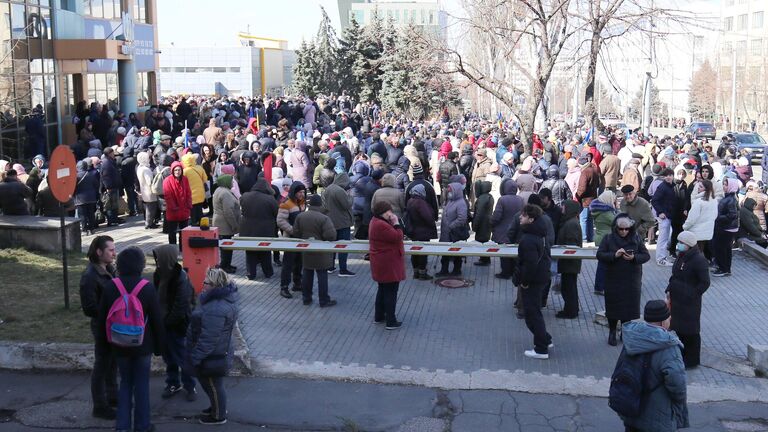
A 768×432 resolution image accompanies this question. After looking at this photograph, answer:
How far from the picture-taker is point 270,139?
20.8 metres

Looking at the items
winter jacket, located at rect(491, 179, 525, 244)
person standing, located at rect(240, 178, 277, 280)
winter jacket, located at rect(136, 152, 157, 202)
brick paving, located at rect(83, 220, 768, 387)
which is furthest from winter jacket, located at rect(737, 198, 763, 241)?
winter jacket, located at rect(136, 152, 157, 202)

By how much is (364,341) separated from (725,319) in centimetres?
510

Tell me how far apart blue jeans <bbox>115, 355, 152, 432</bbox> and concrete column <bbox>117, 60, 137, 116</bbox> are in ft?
91.1

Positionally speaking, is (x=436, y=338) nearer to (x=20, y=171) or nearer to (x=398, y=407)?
(x=398, y=407)

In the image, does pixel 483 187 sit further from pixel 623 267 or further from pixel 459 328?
pixel 623 267

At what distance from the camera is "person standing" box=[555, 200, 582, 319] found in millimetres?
11461

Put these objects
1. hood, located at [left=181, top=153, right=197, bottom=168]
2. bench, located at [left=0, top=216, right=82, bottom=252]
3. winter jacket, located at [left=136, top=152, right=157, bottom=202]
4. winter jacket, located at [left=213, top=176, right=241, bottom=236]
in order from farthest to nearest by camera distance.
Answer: winter jacket, located at [left=136, top=152, right=157, bottom=202] → hood, located at [left=181, top=153, right=197, bottom=168] → bench, located at [left=0, top=216, right=82, bottom=252] → winter jacket, located at [left=213, top=176, right=241, bottom=236]

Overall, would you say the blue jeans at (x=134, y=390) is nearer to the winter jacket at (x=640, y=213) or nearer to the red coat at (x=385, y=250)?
the red coat at (x=385, y=250)

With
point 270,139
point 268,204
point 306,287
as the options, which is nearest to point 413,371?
point 306,287

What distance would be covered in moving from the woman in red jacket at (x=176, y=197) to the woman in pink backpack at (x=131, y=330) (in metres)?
6.69

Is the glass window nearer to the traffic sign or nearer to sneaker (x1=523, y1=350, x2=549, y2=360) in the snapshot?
sneaker (x1=523, y1=350, x2=549, y2=360)

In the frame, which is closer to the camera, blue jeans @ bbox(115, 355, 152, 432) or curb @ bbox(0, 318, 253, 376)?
blue jeans @ bbox(115, 355, 152, 432)

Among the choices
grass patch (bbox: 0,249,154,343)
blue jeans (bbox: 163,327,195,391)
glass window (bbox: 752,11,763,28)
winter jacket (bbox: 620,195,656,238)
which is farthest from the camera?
glass window (bbox: 752,11,763,28)

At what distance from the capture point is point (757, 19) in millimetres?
101938
